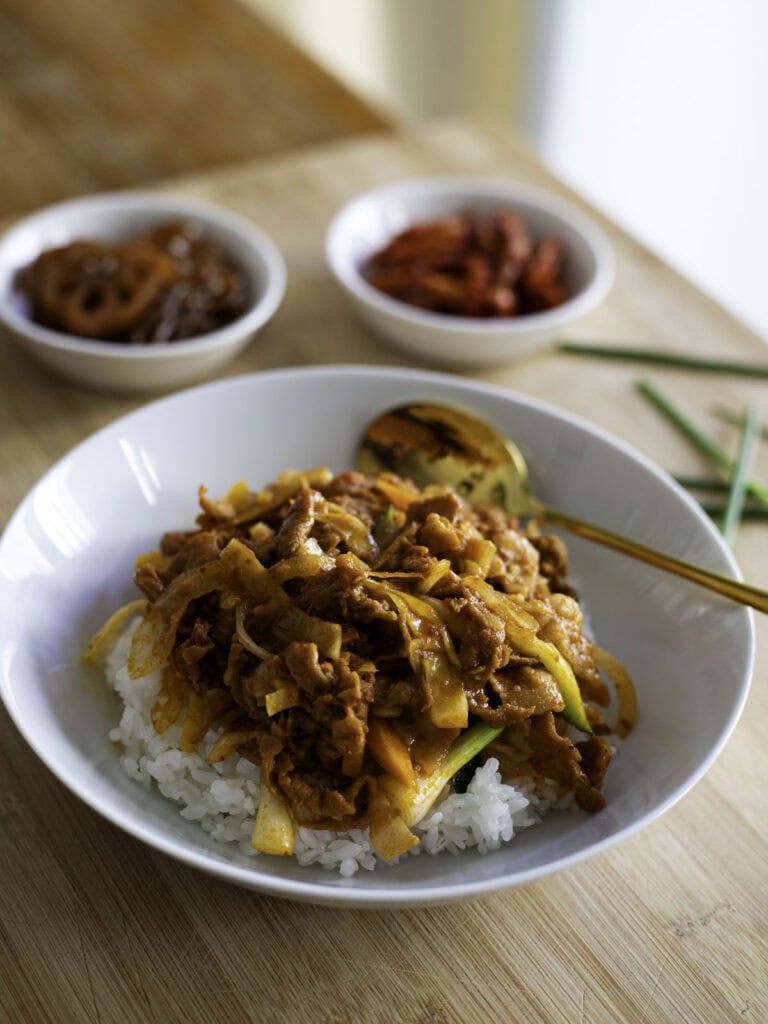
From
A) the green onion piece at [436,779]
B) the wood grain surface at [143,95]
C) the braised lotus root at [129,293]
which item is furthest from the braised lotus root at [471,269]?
the green onion piece at [436,779]

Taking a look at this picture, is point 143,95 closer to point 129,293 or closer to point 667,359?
point 129,293

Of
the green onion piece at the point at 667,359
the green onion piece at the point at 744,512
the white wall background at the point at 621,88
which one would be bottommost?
the white wall background at the point at 621,88

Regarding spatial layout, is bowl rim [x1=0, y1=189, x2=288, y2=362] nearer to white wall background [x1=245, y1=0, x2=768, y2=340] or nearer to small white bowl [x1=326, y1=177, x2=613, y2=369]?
small white bowl [x1=326, y1=177, x2=613, y2=369]

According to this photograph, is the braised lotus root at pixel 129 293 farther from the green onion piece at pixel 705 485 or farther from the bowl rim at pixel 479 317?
the green onion piece at pixel 705 485

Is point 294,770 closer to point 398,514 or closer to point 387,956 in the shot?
point 387,956

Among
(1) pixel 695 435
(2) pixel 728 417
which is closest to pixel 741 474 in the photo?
(1) pixel 695 435

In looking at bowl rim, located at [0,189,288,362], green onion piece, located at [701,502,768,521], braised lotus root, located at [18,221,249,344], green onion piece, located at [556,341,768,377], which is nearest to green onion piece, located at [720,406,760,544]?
green onion piece, located at [701,502,768,521]
